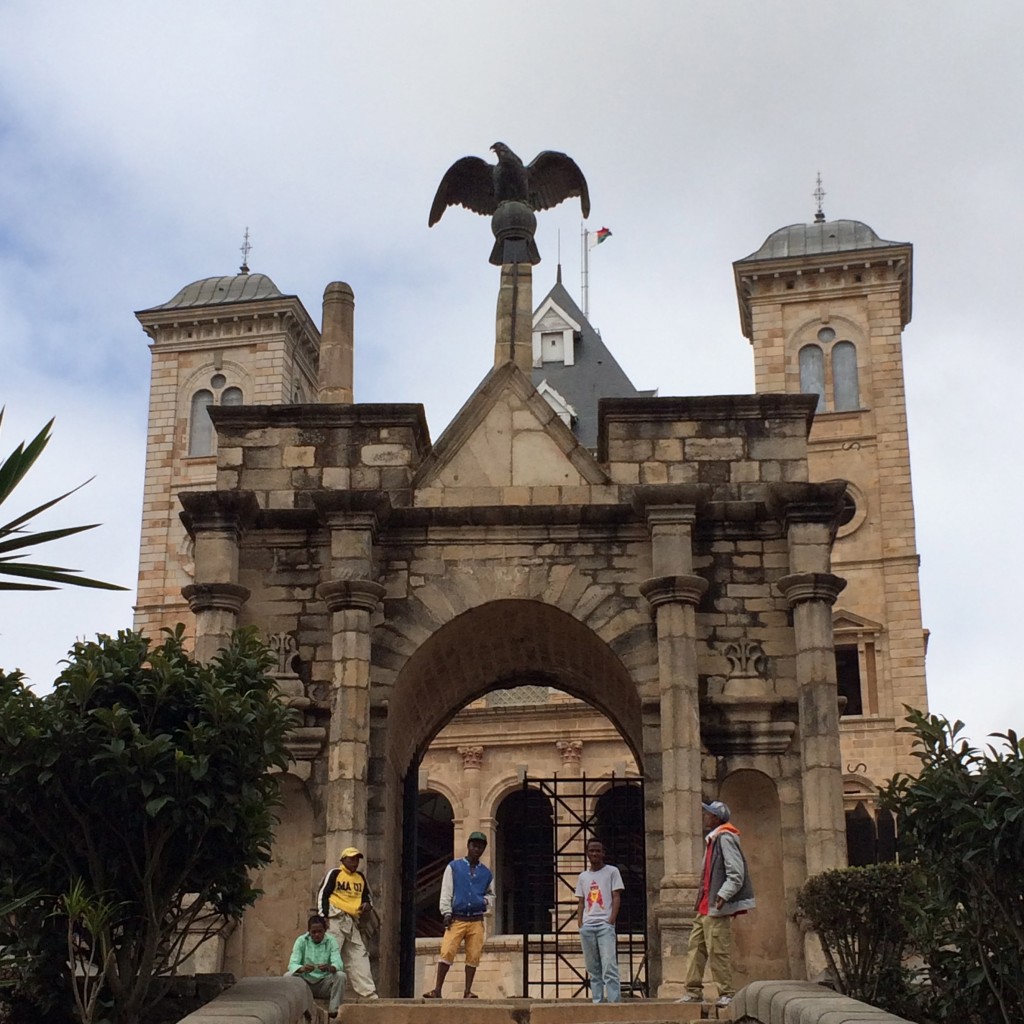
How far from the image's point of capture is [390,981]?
14.9 m

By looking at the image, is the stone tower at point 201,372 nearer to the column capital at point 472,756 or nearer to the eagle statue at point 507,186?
the column capital at point 472,756

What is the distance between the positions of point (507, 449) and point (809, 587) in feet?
9.88

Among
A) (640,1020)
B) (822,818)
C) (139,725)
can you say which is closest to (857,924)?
(640,1020)

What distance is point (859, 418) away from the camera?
4225cm

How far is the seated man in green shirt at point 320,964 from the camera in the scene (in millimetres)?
10688

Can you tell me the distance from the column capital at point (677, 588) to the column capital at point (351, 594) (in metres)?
2.34

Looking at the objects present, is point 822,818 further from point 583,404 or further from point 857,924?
point 583,404

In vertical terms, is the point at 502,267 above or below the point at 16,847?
above

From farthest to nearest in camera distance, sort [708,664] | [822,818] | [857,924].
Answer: [708,664]
[822,818]
[857,924]

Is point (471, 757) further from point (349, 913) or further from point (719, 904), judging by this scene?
point (719, 904)

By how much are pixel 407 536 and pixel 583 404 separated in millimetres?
31841

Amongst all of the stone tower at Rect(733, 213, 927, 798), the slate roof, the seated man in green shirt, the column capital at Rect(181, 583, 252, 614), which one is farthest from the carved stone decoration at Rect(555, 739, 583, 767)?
the seated man in green shirt

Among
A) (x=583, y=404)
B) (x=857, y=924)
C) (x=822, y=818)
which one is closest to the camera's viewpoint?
(x=857, y=924)

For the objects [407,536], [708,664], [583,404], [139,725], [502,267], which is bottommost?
[139,725]
